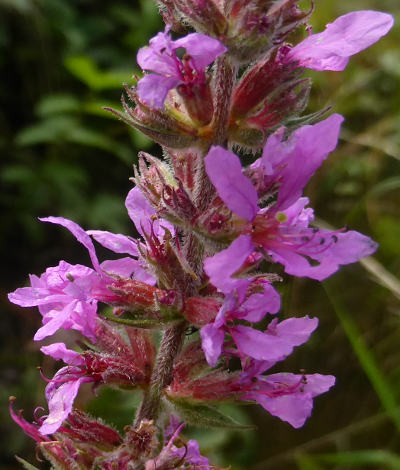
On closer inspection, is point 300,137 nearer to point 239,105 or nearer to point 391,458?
point 239,105

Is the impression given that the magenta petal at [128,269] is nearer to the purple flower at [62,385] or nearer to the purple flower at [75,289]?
the purple flower at [75,289]

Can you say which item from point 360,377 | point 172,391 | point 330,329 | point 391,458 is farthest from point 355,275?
point 172,391

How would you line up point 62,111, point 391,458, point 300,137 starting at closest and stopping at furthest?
point 300,137 → point 391,458 → point 62,111

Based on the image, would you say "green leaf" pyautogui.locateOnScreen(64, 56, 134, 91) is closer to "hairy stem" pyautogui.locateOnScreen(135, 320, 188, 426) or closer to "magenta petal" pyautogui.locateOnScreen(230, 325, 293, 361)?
"hairy stem" pyautogui.locateOnScreen(135, 320, 188, 426)

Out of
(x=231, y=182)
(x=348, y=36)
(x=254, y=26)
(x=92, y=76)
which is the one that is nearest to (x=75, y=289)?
(x=231, y=182)

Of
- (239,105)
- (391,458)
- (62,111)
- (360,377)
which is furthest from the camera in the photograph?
(62,111)

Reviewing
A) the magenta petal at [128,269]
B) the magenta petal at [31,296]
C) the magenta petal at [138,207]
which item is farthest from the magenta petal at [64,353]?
the magenta petal at [138,207]
